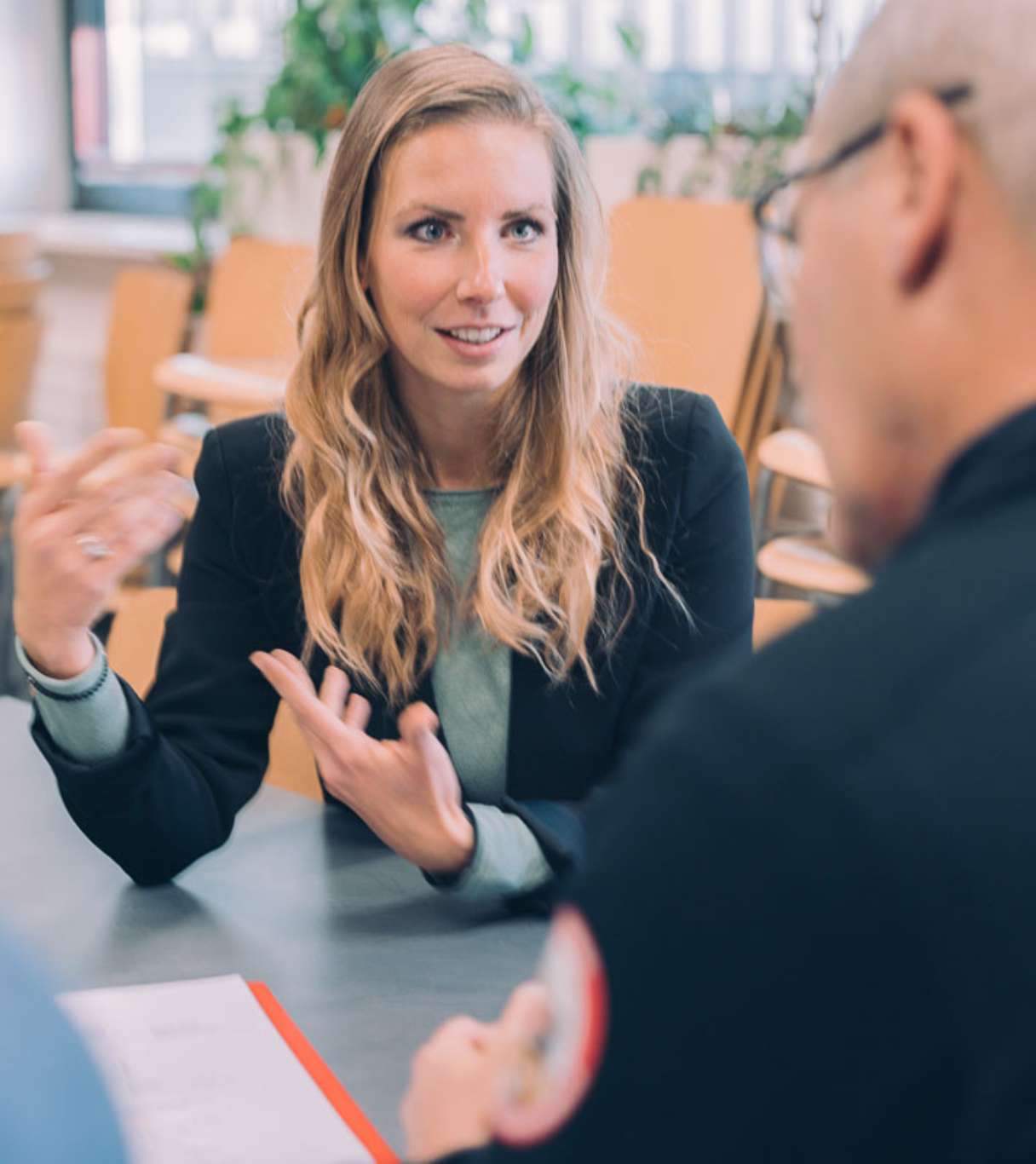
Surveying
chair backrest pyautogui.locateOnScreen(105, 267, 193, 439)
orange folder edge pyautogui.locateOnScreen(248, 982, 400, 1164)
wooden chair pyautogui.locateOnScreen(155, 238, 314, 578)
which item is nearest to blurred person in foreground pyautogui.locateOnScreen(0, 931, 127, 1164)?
orange folder edge pyautogui.locateOnScreen(248, 982, 400, 1164)

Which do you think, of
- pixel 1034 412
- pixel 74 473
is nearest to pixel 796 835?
pixel 1034 412

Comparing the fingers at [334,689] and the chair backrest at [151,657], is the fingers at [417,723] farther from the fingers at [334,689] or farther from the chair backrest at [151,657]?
the chair backrest at [151,657]

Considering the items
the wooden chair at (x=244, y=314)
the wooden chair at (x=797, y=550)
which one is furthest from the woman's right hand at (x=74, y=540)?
the wooden chair at (x=244, y=314)

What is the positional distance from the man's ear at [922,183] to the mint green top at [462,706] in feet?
2.63

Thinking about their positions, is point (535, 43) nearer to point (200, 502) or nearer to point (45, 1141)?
point (200, 502)

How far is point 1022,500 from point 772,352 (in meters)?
3.20

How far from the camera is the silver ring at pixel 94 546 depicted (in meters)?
1.28

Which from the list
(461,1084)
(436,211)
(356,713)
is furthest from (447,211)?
(461,1084)

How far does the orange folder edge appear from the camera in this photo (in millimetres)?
877

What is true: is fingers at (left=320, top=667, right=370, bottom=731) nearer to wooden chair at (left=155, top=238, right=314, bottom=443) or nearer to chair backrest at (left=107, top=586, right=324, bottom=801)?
chair backrest at (left=107, top=586, right=324, bottom=801)

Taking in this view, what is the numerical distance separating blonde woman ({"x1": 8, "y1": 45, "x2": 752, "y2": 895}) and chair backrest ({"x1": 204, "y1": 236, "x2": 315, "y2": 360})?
8.81ft

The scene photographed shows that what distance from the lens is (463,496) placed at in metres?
1.59

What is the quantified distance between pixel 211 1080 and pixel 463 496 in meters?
0.78

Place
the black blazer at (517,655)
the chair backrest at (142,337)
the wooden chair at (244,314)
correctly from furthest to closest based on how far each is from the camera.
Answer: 1. the chair backrest at (142,337)
2. the wooden chair at (244,314)
3. the black blazer at (517,655)
